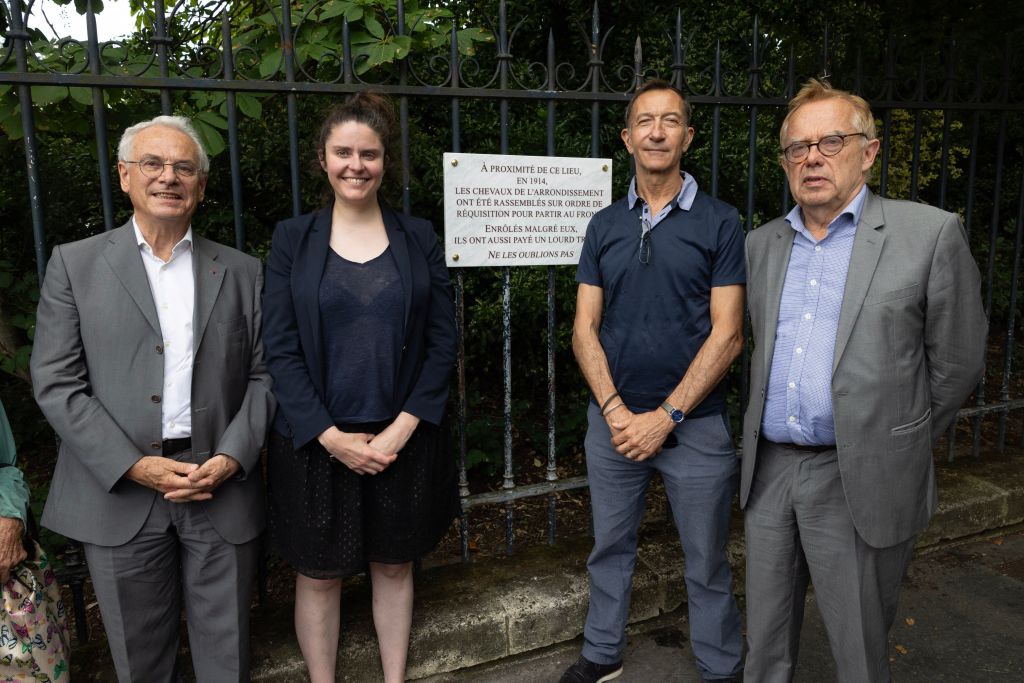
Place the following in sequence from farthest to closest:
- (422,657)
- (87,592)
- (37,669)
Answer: (87,592)
(422,657)
(37,669)

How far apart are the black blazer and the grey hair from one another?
0.31 m

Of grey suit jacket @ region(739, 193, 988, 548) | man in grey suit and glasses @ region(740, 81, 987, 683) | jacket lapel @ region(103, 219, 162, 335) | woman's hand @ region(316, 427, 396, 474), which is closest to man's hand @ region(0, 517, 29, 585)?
jacket lapel @ region(103, 219, 162, 335)

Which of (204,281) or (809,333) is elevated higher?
(204,281)

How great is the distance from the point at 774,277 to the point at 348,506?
153cm

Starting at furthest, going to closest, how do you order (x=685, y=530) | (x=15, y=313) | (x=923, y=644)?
(x=15, y=313) → (x=923, y=644) → (x=685, y=530)

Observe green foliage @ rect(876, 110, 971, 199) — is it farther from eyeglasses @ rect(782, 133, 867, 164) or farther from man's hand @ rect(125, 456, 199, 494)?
man's hand @ rect(125, 456, 199, 494)

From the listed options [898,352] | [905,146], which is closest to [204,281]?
[898,352]

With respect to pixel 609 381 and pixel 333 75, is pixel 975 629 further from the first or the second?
pixel 333 75

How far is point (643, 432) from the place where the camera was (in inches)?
99.8

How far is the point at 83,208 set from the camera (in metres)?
5.45

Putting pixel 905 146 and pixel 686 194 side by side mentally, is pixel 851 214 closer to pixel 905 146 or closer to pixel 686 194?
pixel 686 194

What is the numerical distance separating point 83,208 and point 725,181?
4577 millimetres

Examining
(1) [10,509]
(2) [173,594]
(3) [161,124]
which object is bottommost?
(2) [173,594]

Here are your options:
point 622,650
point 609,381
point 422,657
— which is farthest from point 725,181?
point 422,657
